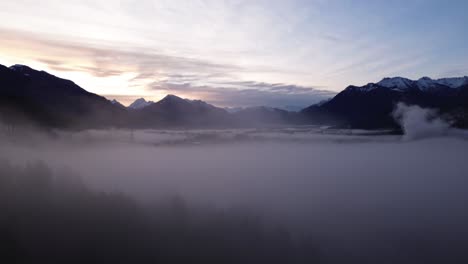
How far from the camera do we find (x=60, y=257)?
191000 mm

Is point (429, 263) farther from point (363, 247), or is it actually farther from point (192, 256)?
point (192, 256)

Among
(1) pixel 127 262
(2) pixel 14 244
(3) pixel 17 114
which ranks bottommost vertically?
(1) pixel 127 262

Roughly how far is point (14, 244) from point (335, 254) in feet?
601

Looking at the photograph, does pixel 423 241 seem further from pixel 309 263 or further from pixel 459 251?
pixel 309 263

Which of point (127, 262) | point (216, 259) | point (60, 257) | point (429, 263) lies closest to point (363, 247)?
point (429, 263)

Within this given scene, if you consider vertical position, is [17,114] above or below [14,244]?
above

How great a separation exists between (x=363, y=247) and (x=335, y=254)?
18.3 meters

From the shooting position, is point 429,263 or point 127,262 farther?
point 127,262

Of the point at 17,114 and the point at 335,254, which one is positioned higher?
the point at 17,114

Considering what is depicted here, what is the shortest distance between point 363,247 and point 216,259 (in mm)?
84552

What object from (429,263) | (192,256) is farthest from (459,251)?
(192,256)

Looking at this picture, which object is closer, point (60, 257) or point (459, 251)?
point (459, 251)

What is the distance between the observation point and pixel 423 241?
197m

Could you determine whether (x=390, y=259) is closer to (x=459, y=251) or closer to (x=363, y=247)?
(x=363, y=247)
